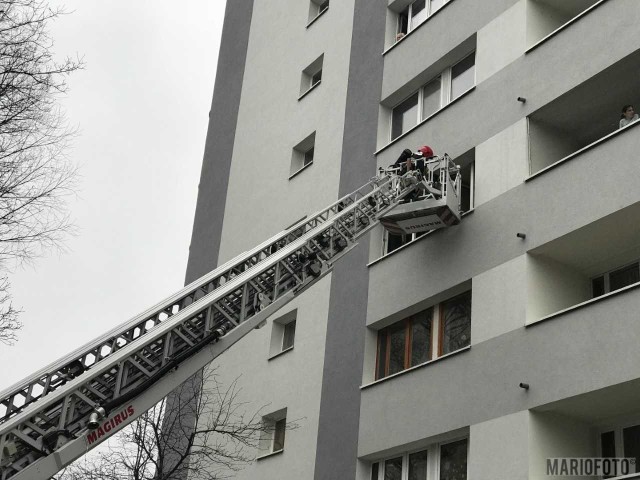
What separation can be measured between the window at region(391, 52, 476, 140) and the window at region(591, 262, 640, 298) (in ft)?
16.6

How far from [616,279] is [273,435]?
9.02 meters

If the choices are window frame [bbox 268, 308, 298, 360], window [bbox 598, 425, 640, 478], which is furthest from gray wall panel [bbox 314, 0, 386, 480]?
window [bbox 598, 425, 640, 478]

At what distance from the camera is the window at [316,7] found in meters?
26.8

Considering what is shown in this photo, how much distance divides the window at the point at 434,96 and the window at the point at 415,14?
1669 mm

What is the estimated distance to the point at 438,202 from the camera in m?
16.5

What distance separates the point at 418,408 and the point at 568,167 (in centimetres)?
494

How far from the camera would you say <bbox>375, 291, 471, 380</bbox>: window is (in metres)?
16.8

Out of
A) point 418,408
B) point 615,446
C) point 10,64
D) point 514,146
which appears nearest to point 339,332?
point 418,408

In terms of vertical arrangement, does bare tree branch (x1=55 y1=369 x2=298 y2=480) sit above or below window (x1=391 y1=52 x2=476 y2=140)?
below

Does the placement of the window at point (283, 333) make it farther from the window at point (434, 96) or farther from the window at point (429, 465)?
the window at point (429, 465)

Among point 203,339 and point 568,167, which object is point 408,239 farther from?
point 203,339

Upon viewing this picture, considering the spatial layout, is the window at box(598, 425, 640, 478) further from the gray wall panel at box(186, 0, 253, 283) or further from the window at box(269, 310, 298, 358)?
the gray wall panel at box(186, 0, 253, 283)

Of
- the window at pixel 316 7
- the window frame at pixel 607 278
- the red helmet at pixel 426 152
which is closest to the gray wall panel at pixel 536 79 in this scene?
the red helmet at pixel 426 152

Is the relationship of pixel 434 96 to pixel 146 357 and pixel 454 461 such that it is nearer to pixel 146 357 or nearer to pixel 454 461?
pixel 454 461
